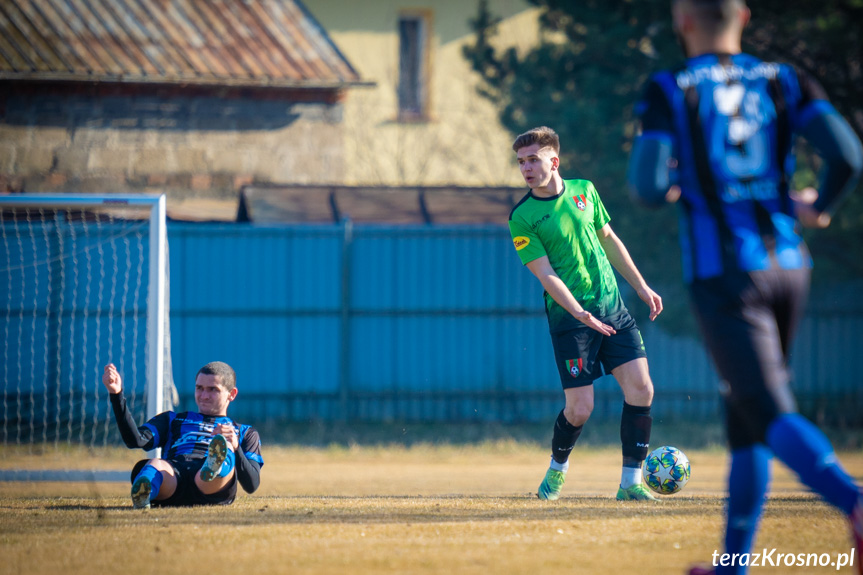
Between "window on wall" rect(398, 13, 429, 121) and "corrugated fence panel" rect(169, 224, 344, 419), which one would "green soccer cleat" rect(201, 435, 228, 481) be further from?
"window on wall" rect(398, 13, 429, 121)

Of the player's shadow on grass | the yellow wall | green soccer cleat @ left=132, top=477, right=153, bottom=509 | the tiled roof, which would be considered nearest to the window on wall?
the yellow wall

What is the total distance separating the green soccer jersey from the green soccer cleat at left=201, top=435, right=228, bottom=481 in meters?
1.94

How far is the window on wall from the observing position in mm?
26953

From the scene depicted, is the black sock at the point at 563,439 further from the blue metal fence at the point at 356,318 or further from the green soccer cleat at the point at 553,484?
the blue metal fence at the point at 356,318

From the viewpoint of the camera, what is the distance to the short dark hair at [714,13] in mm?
3145

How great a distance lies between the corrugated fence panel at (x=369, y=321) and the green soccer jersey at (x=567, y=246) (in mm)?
7817

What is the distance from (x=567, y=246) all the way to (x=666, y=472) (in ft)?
5.06

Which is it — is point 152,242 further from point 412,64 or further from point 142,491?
point 412,64

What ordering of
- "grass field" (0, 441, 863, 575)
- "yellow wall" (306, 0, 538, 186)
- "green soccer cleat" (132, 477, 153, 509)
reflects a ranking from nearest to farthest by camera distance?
"grass field" (0, 441, 863, 575)
"green soccer cleat" (132, 477, 153, 509)
"yellow wall" (306, 0, 538, 186)

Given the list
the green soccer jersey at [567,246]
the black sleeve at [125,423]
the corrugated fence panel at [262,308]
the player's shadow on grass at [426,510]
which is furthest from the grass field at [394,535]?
the corrugated fence panel at [262,308]

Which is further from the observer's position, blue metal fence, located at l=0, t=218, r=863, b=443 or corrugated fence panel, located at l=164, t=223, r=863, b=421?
corrugated fence panel, located at l=164, t=223, r=863, b=421

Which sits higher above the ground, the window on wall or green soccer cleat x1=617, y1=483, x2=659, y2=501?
the window on wall

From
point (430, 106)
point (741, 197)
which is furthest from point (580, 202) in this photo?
point (430, 106)

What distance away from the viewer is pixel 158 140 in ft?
52.3
